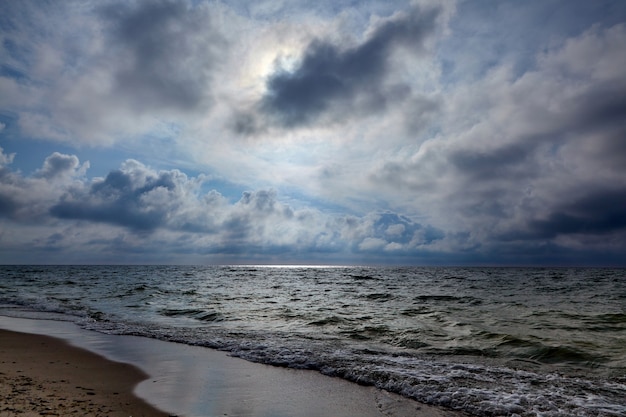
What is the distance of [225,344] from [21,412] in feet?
22.3

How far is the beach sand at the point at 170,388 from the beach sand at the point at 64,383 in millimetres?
14

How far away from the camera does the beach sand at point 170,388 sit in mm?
6273

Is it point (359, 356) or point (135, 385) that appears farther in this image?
point (359, 356)

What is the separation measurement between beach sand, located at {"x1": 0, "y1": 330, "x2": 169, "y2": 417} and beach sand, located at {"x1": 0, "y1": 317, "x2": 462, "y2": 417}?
0.01 m

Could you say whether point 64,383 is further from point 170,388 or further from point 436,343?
point 436,343

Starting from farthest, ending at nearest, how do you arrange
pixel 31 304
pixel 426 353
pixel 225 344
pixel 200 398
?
1. pixel 31 304
2. pixel 225 344
3. pixel 426 353
4. pixel 200 398

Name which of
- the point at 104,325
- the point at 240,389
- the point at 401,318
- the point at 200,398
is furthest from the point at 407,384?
the point at 104,325

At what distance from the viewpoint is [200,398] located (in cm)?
687

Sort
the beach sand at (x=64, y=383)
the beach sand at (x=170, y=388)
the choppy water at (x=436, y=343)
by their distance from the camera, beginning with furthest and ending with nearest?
the choppy water at (x=436, y=343), the beach sand at (x=170, y=388), the beach sand at (x=64, y=383)

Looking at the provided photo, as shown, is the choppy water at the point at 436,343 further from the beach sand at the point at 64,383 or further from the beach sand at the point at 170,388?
the beach sand at the point at 64,383

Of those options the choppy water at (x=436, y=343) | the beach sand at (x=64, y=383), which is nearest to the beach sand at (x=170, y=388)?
the beach sand at (x=64, y=383)

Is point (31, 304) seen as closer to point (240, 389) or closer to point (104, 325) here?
point (104, 325)

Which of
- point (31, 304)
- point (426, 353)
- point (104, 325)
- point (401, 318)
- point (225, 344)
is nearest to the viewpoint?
point (426, 353)

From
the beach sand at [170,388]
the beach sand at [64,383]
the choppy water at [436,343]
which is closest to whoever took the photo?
the beach sand at [64,383]
